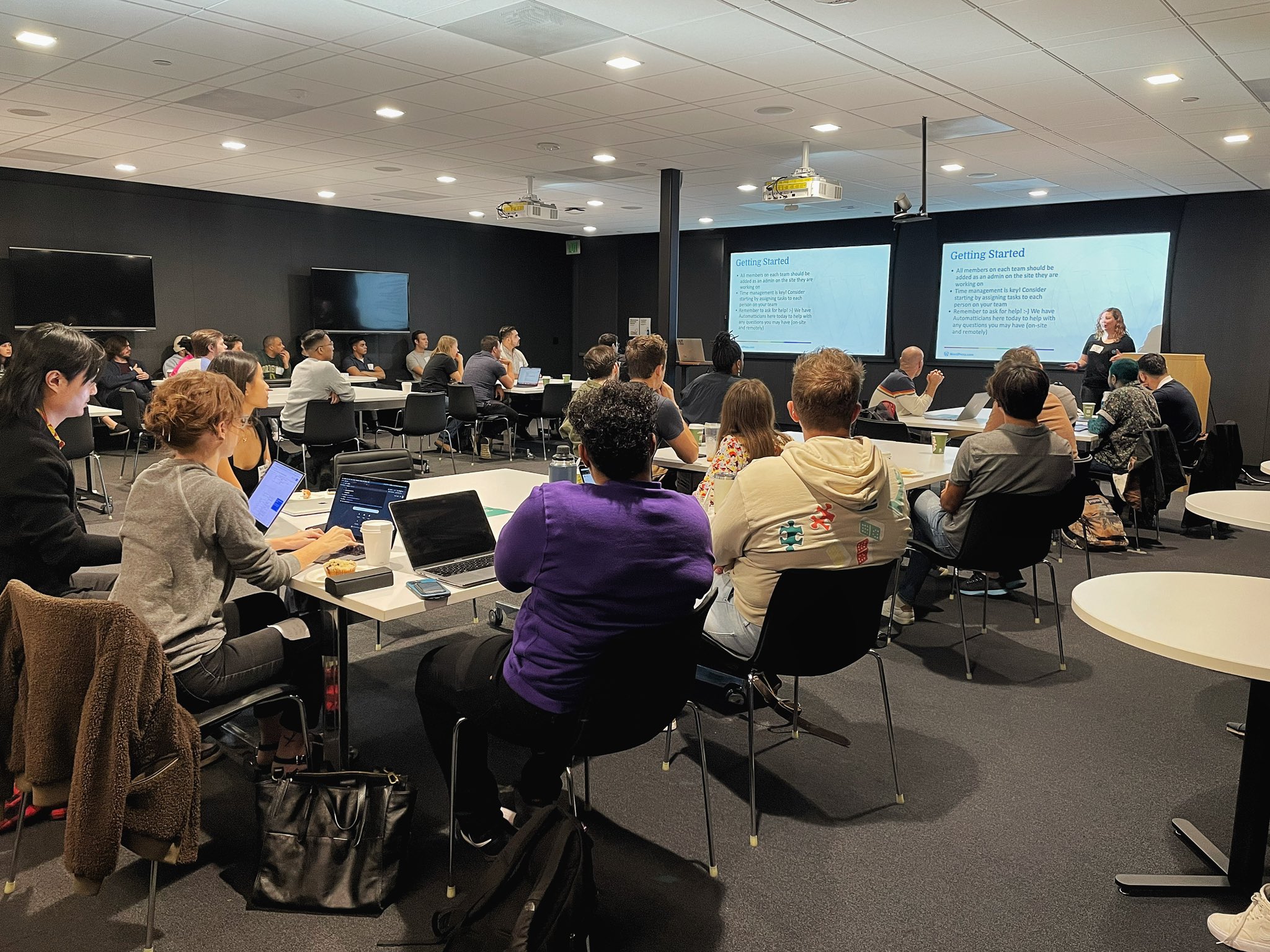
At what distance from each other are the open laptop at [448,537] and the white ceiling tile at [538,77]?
10.4 feet

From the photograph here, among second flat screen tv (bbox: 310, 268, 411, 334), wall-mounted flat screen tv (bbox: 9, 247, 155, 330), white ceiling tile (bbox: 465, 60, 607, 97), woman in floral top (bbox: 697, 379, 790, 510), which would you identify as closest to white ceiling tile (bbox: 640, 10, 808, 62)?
white ceiling tile (bbox: 465, 60, 607, 97)

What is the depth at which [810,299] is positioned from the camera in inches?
498

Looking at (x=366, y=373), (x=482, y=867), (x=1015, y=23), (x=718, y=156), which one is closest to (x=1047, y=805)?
(x=482, y=867)

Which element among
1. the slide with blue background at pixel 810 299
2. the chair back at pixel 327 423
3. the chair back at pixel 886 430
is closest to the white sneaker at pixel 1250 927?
the chair back at pixel 886 430

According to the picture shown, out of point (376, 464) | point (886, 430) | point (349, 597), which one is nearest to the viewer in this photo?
point (349, 597)

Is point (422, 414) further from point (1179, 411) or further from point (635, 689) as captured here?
point (635, 689)

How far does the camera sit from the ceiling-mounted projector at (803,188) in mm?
7074

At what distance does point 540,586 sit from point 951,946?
51.1 inches

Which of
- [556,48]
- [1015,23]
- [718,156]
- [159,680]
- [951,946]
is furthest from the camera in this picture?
[718,156]

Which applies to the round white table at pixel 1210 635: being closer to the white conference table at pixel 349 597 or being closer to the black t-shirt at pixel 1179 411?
the white conference table at pixel 349 597

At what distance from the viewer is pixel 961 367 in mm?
11281

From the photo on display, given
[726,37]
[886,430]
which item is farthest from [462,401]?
[726,37]

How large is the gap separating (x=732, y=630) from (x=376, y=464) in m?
2.03

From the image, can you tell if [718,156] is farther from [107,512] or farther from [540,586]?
[540,586]
